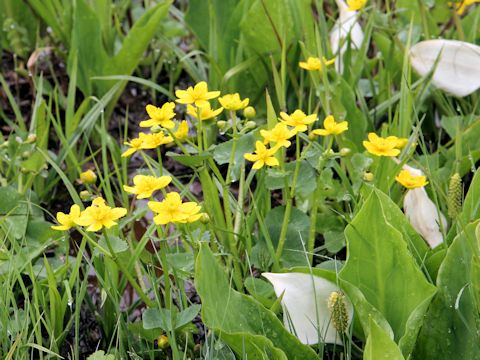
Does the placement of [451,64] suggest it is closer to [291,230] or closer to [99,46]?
[291,230]

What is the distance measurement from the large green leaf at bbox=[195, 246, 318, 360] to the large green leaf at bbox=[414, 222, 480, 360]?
0.60ft

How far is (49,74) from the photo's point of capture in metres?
2.19

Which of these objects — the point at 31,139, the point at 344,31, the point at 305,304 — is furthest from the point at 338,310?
the point at 344,31

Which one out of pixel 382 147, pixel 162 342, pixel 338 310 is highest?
pixel 382 147

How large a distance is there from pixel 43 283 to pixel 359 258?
53 centimetres

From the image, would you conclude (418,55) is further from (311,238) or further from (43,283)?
(43,283)

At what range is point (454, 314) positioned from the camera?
1215 mm

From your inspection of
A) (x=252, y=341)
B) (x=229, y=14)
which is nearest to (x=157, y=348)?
(x=252, y=341)

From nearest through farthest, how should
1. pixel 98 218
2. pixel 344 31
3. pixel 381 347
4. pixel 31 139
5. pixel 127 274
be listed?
pixel 381 347, pixel 98 218, pixel 127 274, pixel 31 139, pixel 344 31

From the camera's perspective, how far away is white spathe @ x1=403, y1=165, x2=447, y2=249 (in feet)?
4.84

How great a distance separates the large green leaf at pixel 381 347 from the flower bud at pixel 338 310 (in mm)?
115

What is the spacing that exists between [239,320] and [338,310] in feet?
0.48

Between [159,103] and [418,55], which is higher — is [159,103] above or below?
below

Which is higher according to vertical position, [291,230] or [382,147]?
[382,147]
